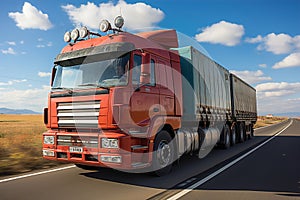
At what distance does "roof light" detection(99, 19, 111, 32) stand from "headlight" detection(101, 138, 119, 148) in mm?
2641

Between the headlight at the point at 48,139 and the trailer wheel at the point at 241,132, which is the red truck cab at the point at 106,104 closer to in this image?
the headlight at the point at 48,139

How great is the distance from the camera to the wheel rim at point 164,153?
6504 millimetres

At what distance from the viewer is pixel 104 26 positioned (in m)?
6.38

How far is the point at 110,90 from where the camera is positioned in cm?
548

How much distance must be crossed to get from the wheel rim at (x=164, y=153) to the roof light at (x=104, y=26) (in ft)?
10.0

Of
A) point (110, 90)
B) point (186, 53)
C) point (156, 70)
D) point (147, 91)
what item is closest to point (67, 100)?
point (110, 90)

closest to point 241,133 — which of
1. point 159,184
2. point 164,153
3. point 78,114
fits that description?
point 164,153

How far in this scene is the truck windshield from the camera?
567cm

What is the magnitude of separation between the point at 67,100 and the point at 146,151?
2087 millimetres

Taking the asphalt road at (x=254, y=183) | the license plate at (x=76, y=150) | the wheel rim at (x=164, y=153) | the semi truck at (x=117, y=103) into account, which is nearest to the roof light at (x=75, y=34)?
the semi truck at (x=117, y=103)

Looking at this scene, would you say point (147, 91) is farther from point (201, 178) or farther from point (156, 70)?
point (201, 178)

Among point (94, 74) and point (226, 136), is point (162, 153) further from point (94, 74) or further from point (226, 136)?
point (226, 136)

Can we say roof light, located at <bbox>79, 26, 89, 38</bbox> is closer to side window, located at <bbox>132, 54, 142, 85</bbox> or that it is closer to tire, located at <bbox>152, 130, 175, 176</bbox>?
side window, located at <bbox>132, 54, 142, 85</bbox>

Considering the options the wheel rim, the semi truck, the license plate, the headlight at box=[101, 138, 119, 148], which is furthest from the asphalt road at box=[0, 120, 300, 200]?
the headlight at box=[101, 138, 119, 148]
